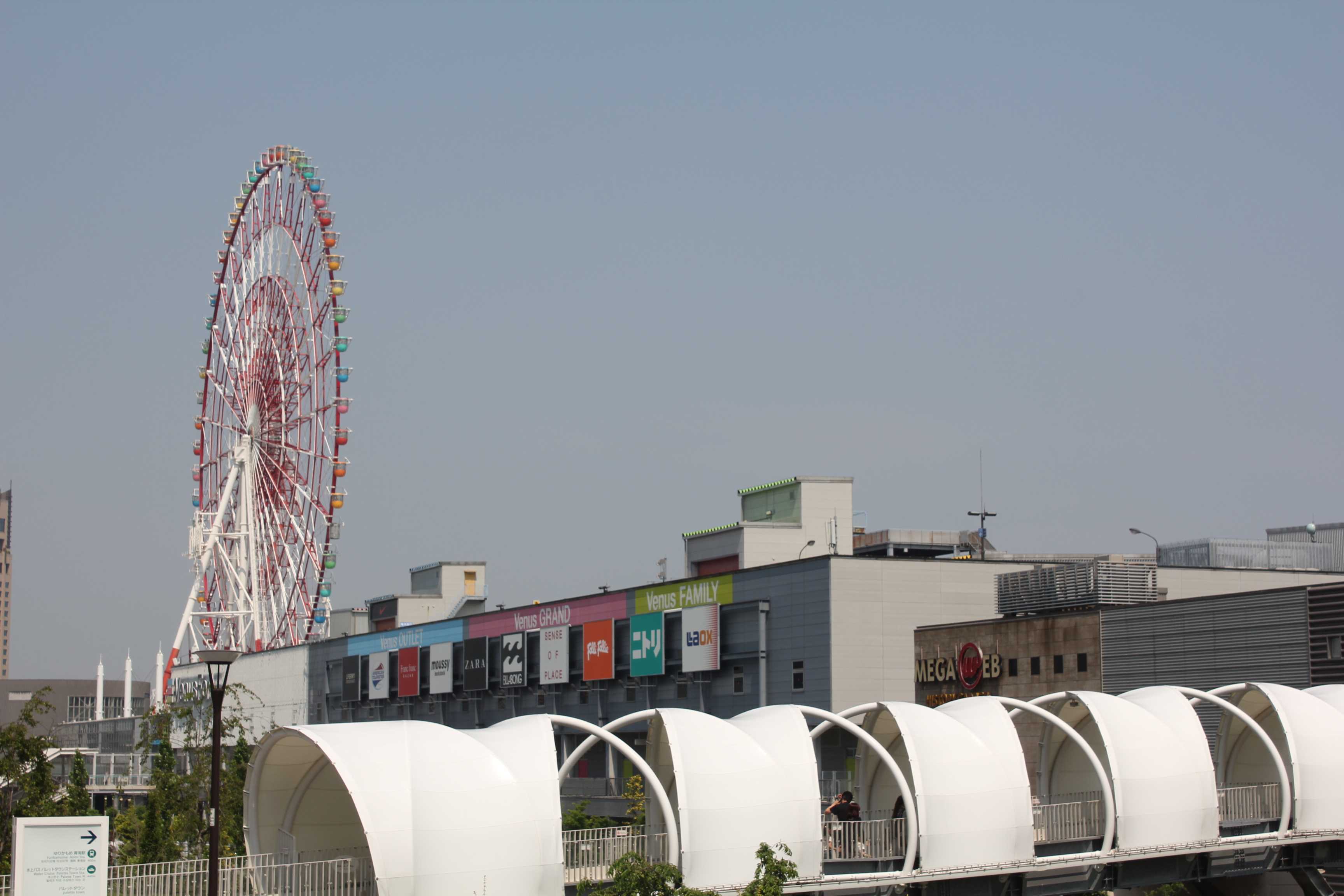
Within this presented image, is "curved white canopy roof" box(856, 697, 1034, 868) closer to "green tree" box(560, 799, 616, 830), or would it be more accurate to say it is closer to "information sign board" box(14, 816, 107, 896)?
"information sign board" box(14, 816, 107, 896)

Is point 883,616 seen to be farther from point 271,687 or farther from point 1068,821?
point 271,687

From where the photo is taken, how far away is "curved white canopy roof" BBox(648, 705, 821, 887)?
99.0ft

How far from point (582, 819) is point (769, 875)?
25.7 meters

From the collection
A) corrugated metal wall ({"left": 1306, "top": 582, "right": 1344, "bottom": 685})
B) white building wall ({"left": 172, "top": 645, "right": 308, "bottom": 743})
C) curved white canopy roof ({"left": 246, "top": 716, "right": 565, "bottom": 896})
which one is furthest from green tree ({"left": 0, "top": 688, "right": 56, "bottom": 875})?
white building wall ({"left": 172, "top": 645, "right": 308, "bottom": 743})

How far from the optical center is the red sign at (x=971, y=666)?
60.5 meters

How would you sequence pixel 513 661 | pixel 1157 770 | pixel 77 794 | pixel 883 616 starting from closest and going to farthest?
1. pixel 1157 770
2. pixel 77 794
3. pixel 883 616
4. pixel 513 661

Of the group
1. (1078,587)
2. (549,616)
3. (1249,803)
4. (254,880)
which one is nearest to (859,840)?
(254,880)

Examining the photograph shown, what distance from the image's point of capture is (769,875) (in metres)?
30.2

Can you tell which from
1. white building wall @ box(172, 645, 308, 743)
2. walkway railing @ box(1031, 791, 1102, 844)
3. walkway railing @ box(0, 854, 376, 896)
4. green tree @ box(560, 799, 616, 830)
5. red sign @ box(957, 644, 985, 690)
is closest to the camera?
walkway railing @ box(0, 854, 376, 896)

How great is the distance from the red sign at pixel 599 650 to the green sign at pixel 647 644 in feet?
5.57

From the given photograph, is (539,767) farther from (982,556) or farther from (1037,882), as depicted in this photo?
(982,556)

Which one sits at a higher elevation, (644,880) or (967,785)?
(967,785)

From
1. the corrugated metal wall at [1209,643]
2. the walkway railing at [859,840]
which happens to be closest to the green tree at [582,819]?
the corrugated metal wall at [1209,643]

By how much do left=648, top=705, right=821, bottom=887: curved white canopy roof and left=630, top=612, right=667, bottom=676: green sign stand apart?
42.2 m
